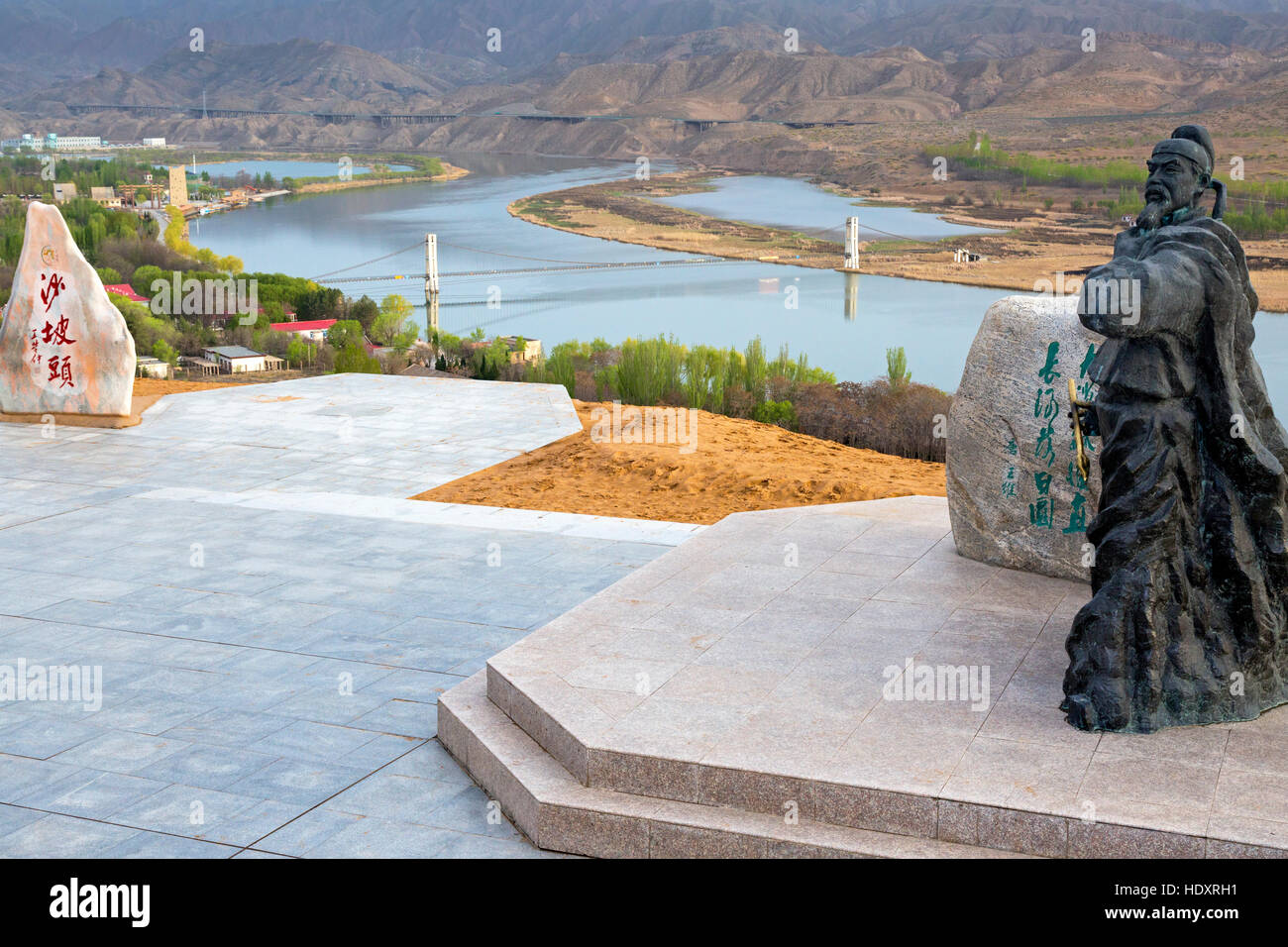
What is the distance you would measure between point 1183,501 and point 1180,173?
1.20 metres

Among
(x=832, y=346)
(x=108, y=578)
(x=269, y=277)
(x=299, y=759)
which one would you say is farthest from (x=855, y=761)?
(x=269, y=277)

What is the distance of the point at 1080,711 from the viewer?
446 centimetres

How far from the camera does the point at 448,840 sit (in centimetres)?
443

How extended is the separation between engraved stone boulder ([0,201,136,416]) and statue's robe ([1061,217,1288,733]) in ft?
30.4

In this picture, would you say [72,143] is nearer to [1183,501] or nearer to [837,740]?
[837,740]

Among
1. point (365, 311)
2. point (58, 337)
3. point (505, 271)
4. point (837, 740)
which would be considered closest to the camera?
point (837, 740)

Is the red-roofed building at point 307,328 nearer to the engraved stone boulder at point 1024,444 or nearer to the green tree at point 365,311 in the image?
the green tree at point 365,311

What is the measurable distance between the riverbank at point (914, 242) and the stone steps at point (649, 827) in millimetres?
27126

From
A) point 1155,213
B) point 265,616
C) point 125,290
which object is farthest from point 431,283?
point 1155,213

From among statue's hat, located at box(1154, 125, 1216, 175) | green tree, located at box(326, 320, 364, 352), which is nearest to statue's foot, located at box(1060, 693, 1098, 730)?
statue's hat, located at box(1154, 125, 1216, 175)

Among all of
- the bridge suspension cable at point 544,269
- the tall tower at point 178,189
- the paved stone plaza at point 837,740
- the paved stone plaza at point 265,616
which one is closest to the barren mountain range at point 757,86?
the bridge suspension cable at point 544,269

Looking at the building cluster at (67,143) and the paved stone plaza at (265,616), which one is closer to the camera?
the paved stone plaza at (265,616)

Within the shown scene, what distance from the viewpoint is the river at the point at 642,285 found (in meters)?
32.0
